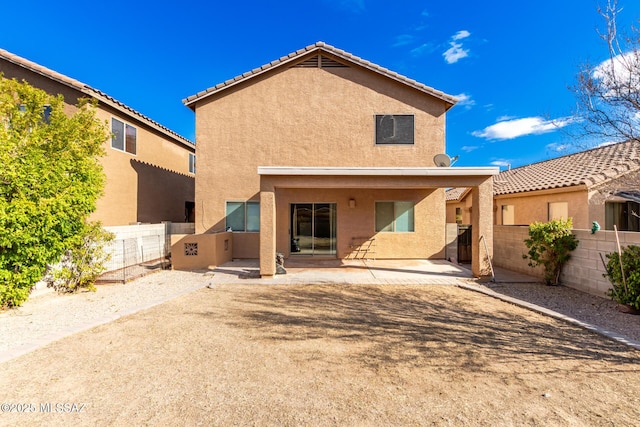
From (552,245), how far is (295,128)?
10415 millimetres

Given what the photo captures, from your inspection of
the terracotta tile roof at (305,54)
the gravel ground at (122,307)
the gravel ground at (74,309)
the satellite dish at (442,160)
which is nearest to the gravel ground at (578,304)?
the gravel ground at (122,307)

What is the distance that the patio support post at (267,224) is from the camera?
31.0 ft

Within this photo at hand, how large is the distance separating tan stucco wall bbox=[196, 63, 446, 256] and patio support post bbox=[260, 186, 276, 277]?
12.0 ft

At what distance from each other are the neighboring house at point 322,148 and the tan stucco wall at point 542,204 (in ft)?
14.1

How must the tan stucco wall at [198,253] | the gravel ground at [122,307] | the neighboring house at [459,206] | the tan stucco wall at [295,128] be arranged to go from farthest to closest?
1. the neighboring house at [459,206]
2. the tan stucco wall at [295,128]
3. the tan stucco wall at [198,253]
4. the gravel ground at [122,307]

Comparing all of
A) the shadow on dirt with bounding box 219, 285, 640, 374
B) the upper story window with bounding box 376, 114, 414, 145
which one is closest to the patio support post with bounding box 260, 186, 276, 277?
the shadow on dirt with bounding box 219, 285, 640, 374

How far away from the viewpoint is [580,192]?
11.1 meters

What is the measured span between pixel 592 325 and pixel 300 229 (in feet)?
32.8

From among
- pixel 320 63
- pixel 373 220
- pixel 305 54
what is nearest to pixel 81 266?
pixel 373 220

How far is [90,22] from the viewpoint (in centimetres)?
1633

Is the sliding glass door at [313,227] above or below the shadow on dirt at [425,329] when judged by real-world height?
above

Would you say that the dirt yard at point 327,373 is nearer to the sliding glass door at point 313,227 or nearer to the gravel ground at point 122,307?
the gravel ground at point 122,307

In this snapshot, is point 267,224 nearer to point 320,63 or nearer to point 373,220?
point 373,220

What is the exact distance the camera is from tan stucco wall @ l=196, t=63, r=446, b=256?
43.5ft
